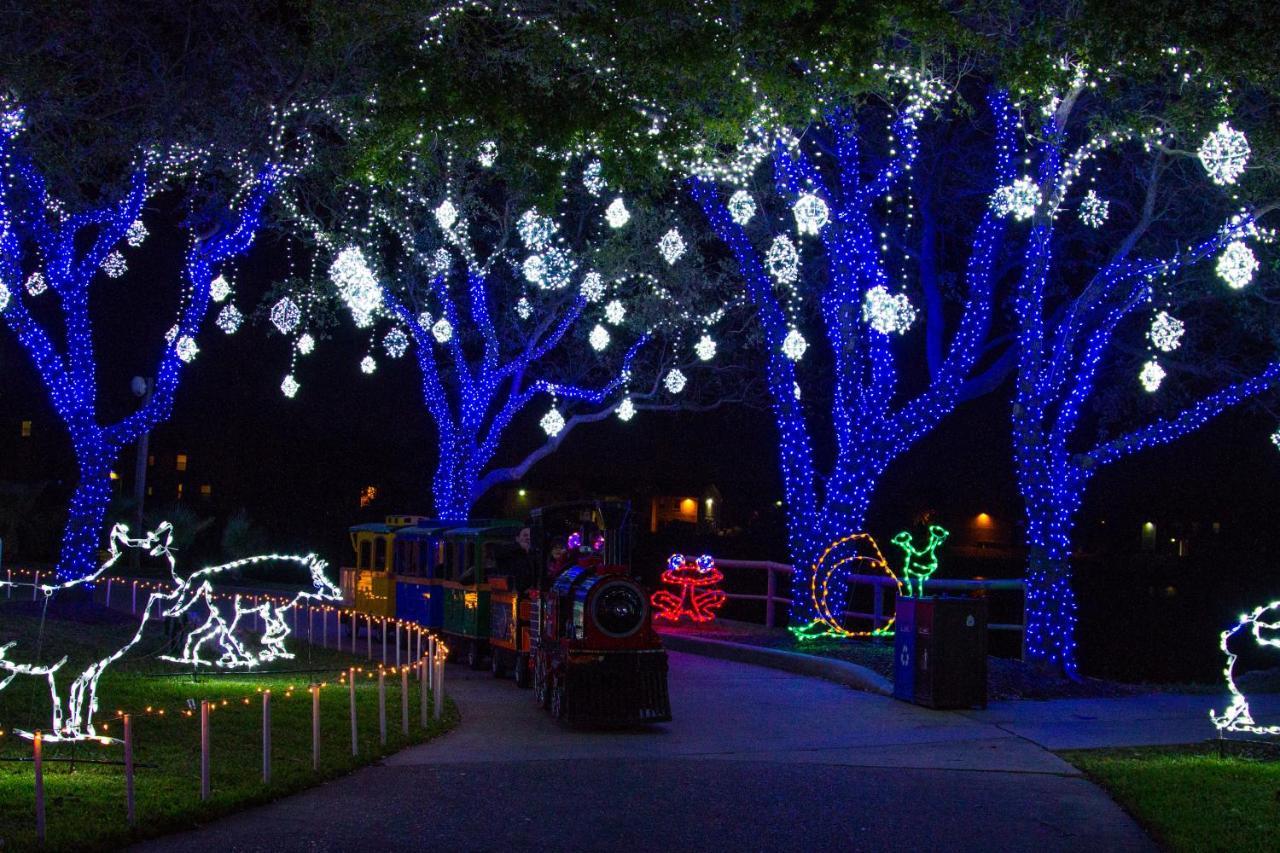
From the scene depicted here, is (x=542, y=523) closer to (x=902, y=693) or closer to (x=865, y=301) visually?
(x=902, y=693)

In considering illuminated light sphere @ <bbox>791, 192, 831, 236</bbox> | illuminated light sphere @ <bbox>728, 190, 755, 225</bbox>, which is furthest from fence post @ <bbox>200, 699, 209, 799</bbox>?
illuminated light sphere @ <bbox>728, 190, 755, 225</bbox>

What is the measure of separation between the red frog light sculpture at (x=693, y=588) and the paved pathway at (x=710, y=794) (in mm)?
10153

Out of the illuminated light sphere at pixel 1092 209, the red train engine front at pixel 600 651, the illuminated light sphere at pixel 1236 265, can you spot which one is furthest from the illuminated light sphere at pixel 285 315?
the illuminated light sphere at pixel 1236 265

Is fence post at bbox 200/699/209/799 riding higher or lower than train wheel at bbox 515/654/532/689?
higher

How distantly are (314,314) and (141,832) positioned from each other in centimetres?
2306

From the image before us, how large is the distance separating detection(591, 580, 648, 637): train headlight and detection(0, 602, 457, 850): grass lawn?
1770 millimetres

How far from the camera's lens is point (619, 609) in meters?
13.3

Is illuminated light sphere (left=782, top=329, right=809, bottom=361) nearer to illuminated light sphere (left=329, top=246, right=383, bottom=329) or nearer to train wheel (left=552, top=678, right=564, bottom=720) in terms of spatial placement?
illuminated light sphere (left=329, top=246, right=383, bottom=329)

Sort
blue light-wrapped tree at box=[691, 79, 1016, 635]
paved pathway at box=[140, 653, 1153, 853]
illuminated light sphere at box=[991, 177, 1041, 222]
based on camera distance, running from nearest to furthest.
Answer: paved pathway at box=[140, 653, 1153, 853] < illuminated light sphere at box=[991, 177, 1041, 222] < blue light-wrapped tree at box=[691, 79, 1016, 635]

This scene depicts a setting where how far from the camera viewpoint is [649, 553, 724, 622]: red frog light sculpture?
23.9 meters

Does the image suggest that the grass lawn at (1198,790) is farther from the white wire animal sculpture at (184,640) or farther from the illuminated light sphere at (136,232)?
the illuminated light sphere at (136,232)

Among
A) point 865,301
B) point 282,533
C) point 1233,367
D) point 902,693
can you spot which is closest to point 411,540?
point 865,301

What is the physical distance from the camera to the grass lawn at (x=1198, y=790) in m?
8.24

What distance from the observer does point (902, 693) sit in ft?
48.1
